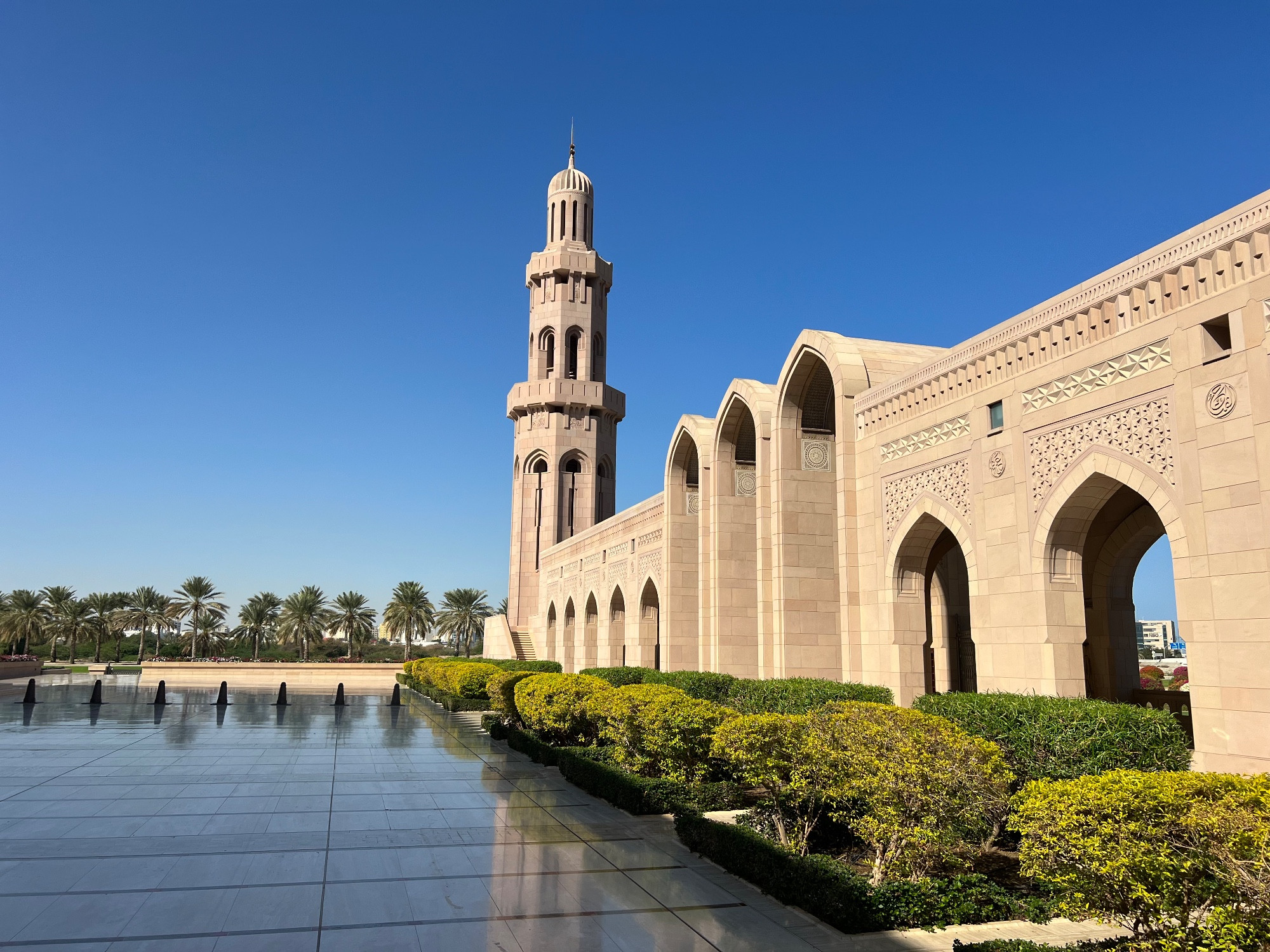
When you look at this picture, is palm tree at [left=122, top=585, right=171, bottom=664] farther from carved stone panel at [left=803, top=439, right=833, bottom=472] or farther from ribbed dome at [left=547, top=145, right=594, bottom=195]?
carved stone panel at [left=803, top=439, right=833, bottom=472]

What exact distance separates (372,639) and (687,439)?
41.8m

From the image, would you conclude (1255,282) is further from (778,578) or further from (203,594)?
(203,594)

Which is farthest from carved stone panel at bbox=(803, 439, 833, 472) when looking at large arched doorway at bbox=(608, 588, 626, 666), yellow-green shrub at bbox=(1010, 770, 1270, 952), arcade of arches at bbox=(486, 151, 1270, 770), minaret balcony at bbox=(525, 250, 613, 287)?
minaret balcony at bbox=(525, 250, 613, 287)

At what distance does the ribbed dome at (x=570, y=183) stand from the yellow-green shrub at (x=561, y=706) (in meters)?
33.3

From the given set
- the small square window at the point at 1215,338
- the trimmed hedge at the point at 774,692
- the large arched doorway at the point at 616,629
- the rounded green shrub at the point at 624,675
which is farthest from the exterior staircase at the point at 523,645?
the small square window at the point at 1215,338

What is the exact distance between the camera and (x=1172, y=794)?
16.4 feet

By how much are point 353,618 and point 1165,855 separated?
54.5 metres

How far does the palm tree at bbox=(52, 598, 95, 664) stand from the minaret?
27.6 meters

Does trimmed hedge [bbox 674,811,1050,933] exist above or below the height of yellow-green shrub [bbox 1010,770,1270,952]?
below

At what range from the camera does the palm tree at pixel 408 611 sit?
179 ft

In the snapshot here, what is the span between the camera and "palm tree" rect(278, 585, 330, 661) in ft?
176

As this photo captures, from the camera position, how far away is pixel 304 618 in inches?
2109

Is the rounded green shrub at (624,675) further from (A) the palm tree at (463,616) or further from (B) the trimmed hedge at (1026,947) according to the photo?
(A) the palm tree at (463,616)

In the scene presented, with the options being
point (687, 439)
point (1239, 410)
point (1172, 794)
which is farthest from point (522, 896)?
point (687, 439)
